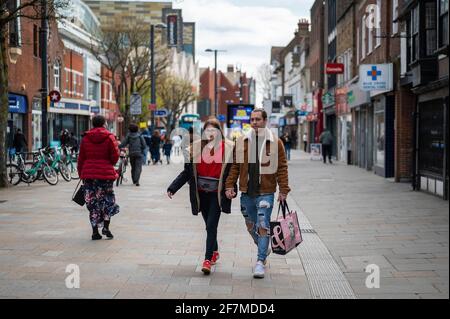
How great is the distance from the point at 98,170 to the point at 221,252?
2236 mm

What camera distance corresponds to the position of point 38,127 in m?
43.2

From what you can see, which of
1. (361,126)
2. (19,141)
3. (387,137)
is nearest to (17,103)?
(19,141)

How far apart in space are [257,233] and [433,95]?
1044 cm

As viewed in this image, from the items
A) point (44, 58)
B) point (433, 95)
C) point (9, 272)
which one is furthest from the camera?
point (44, 58)

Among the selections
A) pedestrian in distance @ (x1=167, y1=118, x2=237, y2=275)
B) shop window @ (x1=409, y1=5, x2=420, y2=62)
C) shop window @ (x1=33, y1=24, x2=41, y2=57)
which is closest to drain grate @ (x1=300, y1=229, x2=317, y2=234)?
pedestrian in distance @ (x1=167, y1=118, x2=237, y2=275)

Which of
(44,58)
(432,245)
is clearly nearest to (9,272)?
(432,245)

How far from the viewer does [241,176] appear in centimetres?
780

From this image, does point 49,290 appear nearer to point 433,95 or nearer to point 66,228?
point 66,228

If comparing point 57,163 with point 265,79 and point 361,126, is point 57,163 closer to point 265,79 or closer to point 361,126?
point 361,126

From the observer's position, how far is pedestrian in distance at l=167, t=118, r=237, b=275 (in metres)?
8.02

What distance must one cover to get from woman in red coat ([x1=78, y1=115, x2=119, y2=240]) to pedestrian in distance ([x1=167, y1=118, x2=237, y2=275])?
8.38ft

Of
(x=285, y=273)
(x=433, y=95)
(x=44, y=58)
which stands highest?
(x=44, y=58)

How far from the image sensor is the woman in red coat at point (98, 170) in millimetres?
10344

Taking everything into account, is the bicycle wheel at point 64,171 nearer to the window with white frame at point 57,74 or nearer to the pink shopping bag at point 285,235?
the pink shopping bag at point 285,235
